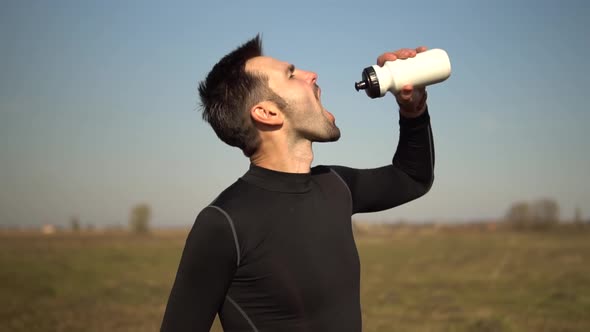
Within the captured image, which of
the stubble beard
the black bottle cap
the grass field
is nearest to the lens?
the stubble beard

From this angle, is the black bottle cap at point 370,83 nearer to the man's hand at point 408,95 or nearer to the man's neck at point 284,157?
the man's hand at point 408,95

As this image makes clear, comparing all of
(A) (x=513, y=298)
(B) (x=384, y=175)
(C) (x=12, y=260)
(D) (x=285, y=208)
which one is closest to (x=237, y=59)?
(D) (x=285, y=208)

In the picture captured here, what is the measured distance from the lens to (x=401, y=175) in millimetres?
2988

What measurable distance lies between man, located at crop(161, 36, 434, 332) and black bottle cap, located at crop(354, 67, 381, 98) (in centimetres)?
11

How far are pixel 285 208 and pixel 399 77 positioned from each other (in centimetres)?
91

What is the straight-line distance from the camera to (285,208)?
2.38 metres

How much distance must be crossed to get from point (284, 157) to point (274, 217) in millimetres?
323

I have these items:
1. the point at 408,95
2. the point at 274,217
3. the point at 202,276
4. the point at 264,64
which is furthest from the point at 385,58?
the point at 202,276

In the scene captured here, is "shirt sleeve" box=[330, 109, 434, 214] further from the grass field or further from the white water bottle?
the grass field

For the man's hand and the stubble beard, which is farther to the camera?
the man's hand

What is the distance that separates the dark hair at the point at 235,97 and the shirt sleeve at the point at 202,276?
0.52 metres

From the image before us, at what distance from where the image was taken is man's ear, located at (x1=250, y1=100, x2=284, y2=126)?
2.46 m

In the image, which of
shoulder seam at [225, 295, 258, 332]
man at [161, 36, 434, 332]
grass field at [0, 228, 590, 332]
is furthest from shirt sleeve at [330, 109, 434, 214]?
grass field at [0, 228, 590, 332]

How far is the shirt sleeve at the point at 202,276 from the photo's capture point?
2139mm
